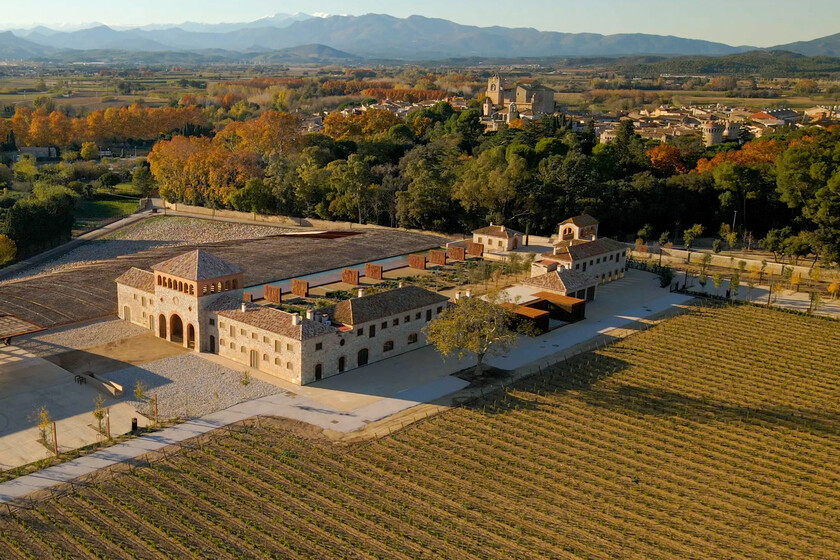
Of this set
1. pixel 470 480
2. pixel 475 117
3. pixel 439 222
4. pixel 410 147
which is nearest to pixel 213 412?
pixel 470 480

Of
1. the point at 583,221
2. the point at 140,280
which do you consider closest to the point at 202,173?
the point at 140,280

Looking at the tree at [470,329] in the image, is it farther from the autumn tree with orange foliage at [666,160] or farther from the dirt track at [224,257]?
the autumn tree with orange foliage at [666,160]

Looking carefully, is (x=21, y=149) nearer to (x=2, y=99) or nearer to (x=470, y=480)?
(x=2, y=99)

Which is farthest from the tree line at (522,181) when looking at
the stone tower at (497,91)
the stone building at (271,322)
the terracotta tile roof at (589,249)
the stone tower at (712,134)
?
the stone tower at (497,91)

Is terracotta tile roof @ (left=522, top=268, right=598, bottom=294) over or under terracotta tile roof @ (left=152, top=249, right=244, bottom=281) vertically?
under

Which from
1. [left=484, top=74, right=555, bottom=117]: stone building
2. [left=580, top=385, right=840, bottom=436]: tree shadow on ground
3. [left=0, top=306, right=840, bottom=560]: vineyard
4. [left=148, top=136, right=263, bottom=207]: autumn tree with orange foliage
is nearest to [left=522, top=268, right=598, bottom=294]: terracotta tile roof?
[left=0, top=306, right=840, bottom=560]: vineyard

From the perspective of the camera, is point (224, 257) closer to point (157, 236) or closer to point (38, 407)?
point (157, 236)

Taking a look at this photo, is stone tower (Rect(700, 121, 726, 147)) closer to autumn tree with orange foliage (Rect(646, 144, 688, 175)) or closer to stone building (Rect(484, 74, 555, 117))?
autumn tree with orange foliage (Rect(646, 144, 688, 175))
